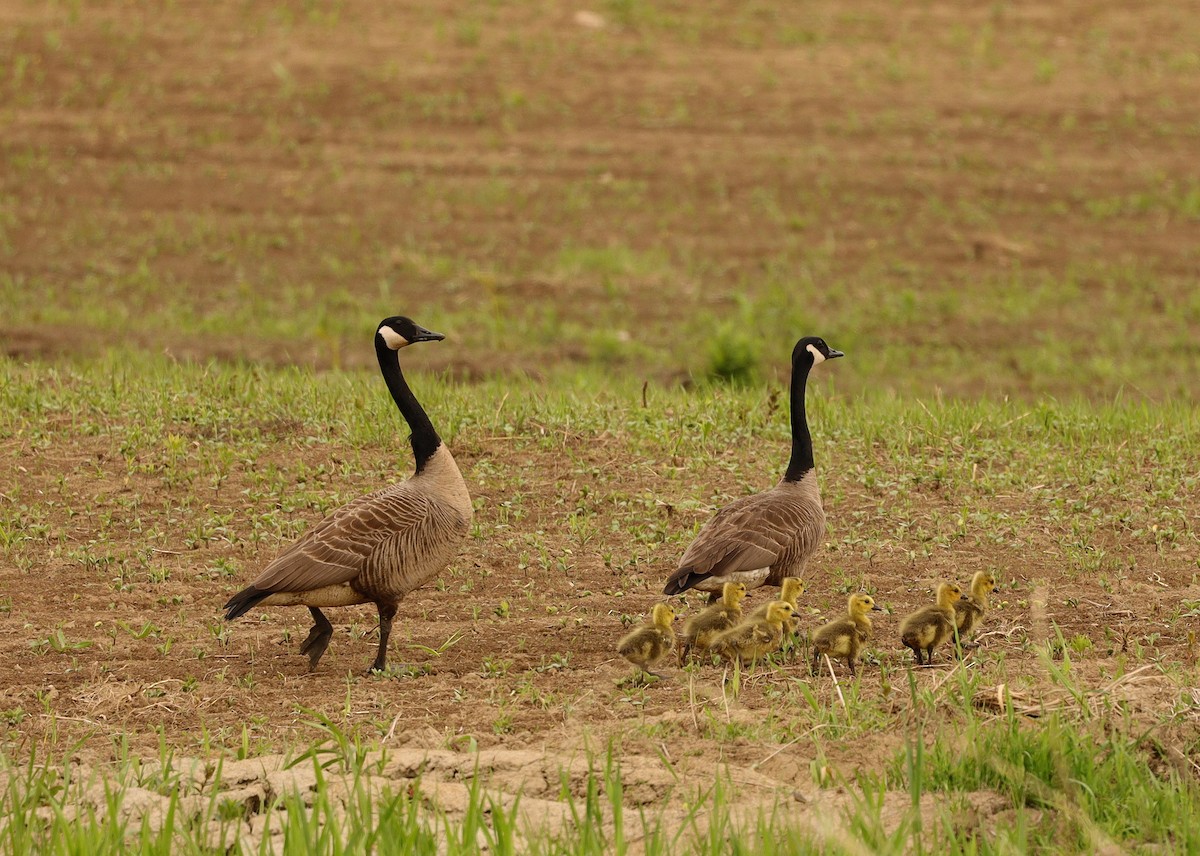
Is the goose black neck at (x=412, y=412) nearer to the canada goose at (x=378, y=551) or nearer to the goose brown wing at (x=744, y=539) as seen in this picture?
the canada goose at (x=378, y=551)

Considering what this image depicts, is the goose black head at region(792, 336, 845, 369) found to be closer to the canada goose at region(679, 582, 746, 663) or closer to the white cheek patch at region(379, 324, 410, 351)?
the canada goose at region(679, 582, 746, 663)

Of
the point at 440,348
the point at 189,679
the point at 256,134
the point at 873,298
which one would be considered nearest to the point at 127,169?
the point at 256,134

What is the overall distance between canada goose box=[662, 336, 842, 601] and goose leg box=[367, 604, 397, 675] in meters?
1.28

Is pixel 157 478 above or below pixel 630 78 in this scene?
below

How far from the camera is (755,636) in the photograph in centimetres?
682

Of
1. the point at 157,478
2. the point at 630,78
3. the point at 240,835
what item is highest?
the point at 630,78

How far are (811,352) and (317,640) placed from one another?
327 centimetres

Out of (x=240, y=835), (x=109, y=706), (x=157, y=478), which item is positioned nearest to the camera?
(x=240, y=835)

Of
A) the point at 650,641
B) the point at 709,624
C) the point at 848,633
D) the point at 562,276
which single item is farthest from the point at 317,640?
the point at 562,276

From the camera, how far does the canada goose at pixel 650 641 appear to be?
22.1 ft

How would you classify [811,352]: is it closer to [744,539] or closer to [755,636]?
[744,539]

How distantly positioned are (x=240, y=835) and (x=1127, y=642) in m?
4.16

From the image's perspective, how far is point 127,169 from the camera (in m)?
18.9

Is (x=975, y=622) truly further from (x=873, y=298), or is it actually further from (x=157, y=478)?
(x=873, y=298)
